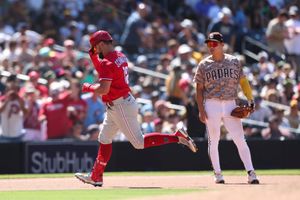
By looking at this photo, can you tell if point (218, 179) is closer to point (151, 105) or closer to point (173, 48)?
point (151, 105)

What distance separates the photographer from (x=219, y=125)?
13.2 meters

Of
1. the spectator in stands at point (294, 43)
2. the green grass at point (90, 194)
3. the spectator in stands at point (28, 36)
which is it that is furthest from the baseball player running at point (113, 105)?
the spectator in stands at point (294, 43)

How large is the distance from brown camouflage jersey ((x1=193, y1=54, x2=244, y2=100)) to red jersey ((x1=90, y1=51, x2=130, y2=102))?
1.05m

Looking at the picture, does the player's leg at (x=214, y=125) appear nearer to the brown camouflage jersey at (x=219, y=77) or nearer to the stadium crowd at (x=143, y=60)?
the brown camouflage jersey at (x=219, y=77)

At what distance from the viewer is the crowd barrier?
18062mm

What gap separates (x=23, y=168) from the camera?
18.1 meters

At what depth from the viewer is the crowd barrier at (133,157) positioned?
18062 millimetres

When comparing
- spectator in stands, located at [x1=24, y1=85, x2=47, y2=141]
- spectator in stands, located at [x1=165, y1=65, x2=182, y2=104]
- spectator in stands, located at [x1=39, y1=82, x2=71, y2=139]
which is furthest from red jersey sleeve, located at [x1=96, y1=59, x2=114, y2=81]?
spectator in stands, located at [x1=165, y1=65, x2=182, y2=104]

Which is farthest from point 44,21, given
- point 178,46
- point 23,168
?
point 23,168

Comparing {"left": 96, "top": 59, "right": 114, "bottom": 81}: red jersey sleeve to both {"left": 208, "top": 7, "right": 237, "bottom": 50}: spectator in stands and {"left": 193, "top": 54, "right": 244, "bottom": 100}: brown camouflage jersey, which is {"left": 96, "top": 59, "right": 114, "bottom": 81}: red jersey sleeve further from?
{"left": 208, "top": 7, "right": 237, "bottom": 50}: spectator in stands

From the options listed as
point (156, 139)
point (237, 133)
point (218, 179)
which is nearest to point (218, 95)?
point (237, 133)

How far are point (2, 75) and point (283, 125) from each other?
18.8 ft

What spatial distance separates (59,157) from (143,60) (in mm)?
4906

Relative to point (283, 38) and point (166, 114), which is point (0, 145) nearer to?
point (166, 114)
